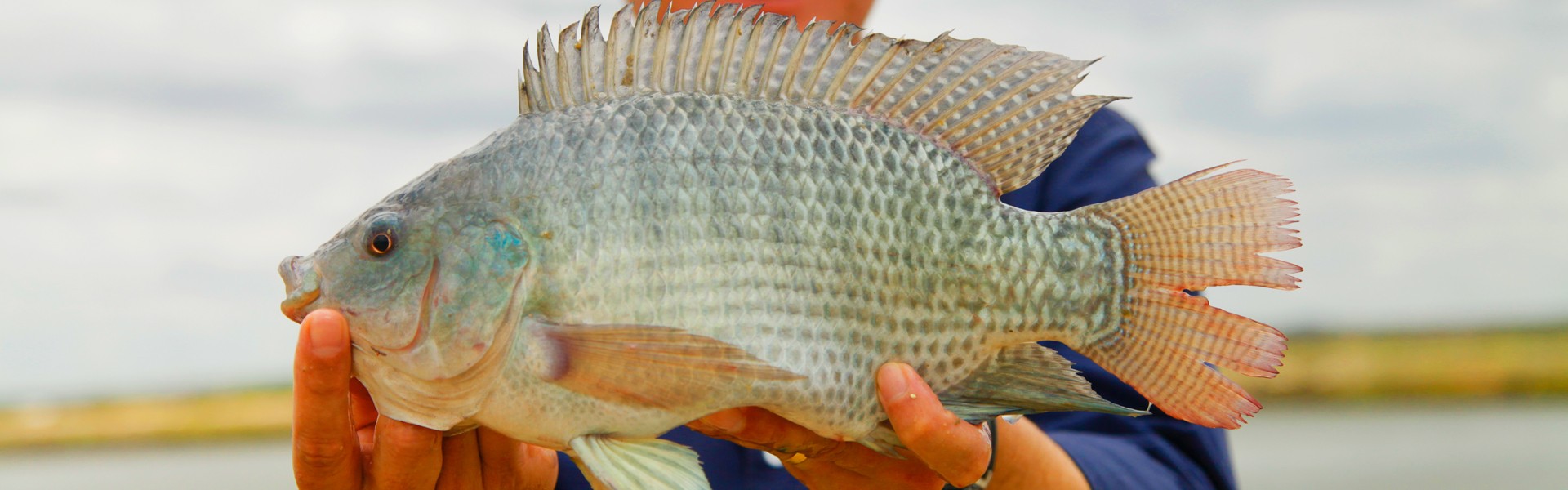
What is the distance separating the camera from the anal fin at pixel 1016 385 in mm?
1316

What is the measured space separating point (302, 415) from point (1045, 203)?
1.54m

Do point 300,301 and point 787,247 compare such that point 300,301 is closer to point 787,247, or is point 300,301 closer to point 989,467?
point 787,247

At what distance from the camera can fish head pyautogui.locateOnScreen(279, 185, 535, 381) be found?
1.17 m

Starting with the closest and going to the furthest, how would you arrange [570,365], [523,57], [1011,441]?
[570,365], [523,57], [1011,441]

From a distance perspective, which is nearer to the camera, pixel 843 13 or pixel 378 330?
pixel 378 330

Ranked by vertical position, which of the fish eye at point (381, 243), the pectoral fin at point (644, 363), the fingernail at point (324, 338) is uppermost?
the fish eye at point (381, 243)

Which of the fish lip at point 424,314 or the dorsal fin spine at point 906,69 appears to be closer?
the fish lip at point 424,314

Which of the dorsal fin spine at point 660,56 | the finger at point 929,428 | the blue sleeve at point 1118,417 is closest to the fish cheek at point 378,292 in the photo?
the dorsal fin spine at point 660,56

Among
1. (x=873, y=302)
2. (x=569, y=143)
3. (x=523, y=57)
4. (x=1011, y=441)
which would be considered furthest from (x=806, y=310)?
(x=1011, y=441)

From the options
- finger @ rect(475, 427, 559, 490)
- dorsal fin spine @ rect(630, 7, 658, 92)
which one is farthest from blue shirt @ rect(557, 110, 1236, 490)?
dorsal fin spine @ rect(630, 7, 658, 92)

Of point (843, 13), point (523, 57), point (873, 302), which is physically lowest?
point (873, 302)

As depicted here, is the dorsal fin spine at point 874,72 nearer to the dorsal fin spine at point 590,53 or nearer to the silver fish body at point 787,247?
the silver fish body at point 787,247

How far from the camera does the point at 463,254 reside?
1187mm

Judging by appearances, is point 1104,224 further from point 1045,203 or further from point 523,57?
point 1045,203
